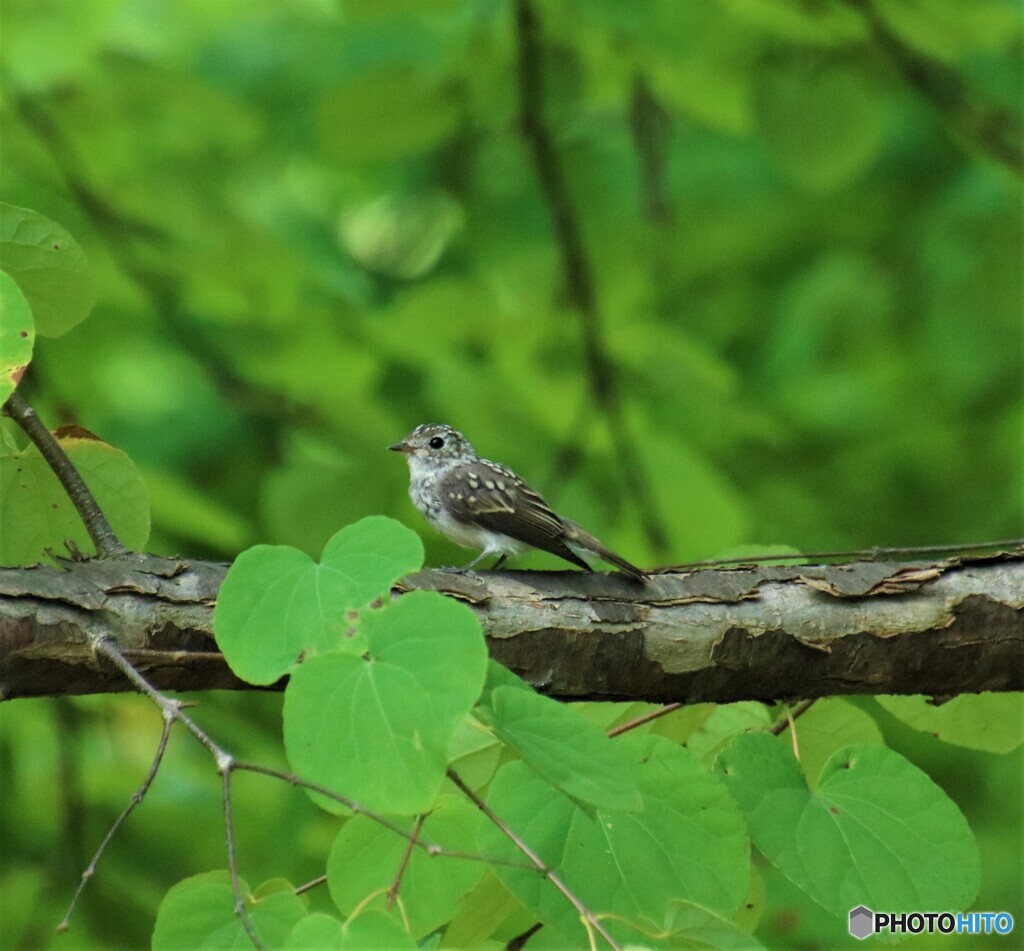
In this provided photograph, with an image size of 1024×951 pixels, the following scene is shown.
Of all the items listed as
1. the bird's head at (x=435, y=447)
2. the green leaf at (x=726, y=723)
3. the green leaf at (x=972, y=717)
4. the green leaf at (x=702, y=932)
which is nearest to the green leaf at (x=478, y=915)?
the green leaf at (x=702, y=932)

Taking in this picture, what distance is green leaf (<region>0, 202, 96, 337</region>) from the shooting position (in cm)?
291

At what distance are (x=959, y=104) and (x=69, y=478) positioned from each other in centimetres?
501

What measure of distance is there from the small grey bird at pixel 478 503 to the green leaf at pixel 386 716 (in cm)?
229

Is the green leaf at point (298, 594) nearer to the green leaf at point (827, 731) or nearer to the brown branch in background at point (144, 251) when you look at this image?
the green leaf at point (827, 731)

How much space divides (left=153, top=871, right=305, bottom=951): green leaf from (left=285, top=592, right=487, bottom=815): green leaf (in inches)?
12.7

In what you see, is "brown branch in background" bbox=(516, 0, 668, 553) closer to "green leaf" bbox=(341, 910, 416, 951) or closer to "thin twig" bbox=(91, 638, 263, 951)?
"thin twig" bbox=(91, 638, 263, 951)

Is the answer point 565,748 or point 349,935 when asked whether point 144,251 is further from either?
point 349,935

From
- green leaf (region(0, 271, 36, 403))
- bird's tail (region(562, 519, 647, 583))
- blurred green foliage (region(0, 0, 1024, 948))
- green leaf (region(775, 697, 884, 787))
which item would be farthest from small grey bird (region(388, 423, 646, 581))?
green leaf (region(0, 271, 36, 403))

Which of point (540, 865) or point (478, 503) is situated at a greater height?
point (478, 503)

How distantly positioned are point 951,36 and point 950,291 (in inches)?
79.0

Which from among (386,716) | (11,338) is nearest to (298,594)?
(386,716)

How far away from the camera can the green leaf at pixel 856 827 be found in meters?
2.47

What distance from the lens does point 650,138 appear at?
681 centimetres

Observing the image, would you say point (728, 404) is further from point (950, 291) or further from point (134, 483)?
point (134, 483)
